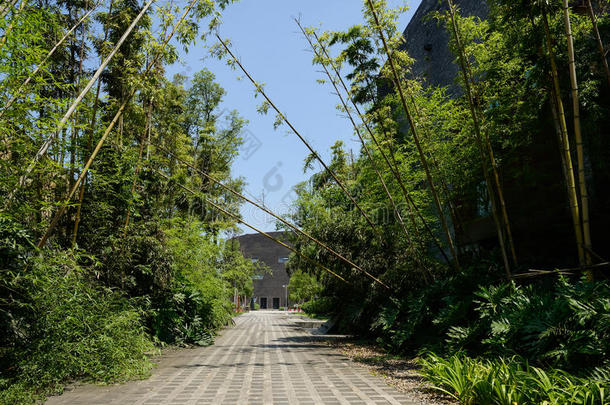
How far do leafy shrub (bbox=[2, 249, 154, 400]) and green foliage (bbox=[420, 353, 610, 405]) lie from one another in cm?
364

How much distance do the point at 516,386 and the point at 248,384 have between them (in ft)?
9.20

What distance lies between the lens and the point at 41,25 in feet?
13.1

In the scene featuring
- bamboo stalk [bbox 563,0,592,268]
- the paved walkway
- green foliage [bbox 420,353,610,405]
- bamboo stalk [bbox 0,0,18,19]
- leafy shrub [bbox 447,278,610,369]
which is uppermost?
bamboo stalk [bbox 0,0,18,19]

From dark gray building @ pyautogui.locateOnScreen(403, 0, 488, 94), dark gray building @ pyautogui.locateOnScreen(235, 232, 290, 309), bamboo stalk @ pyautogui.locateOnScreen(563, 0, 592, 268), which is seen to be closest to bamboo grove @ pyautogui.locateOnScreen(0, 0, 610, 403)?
bamboo stalk @ pyautogui.locateOnScreen(563, 0, 592, 268)

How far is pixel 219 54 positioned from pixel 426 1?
392 inches

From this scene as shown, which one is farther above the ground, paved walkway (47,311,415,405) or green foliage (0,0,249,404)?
green foliage (0,0,249,404)

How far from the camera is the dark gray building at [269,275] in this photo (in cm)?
4669

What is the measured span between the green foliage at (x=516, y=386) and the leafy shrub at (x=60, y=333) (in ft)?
12.0

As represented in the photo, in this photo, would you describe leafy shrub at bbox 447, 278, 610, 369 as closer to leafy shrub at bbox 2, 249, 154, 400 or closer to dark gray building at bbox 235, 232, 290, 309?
leafy shrub at bbox 2, 249, 154, 400

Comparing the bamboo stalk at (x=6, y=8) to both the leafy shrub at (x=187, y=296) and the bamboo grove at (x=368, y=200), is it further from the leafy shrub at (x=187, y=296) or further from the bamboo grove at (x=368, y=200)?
the leafy shrub at (x=187, y=296)

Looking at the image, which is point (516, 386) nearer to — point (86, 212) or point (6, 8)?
point (6, 8)

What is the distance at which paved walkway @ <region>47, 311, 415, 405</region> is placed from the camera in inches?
158

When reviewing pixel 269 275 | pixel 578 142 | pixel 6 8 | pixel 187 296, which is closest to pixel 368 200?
pixel 187 296

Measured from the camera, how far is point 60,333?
434 centimetres
